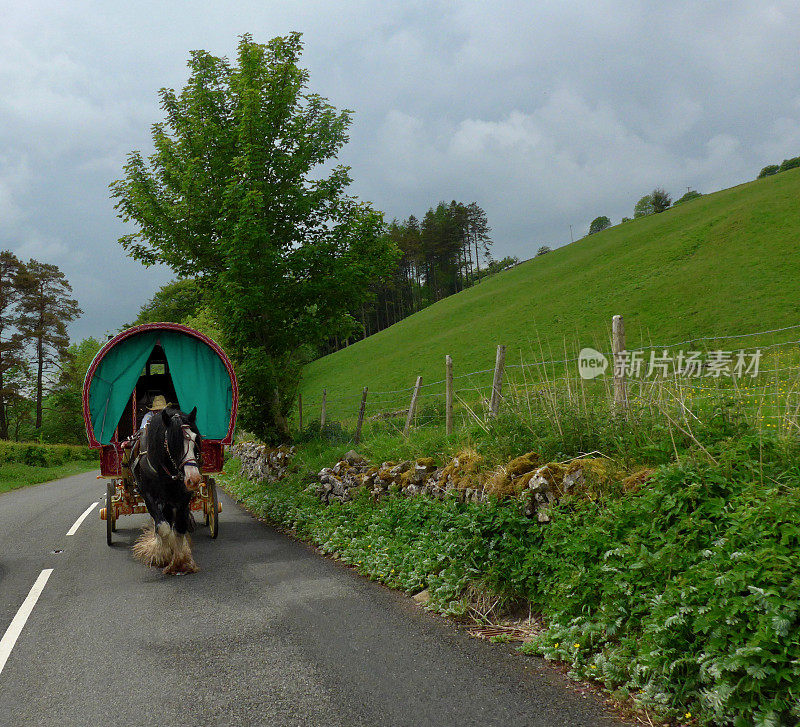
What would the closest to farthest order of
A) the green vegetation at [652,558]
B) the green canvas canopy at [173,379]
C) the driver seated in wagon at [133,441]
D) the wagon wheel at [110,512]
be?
the green vegetation at [652,558], the driver seated in wagon at [133,441], the wagon wheel at [110,512], the green canvas canopy at [173,379]

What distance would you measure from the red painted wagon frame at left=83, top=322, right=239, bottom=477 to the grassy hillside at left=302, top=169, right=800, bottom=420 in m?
16.3

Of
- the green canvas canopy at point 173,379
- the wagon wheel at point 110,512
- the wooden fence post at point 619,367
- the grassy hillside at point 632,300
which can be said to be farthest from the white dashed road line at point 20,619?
the grassy hillside at point 632,300

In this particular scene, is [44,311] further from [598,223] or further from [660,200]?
[598,223]

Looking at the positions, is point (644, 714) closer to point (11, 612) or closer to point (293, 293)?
point (11, 612)

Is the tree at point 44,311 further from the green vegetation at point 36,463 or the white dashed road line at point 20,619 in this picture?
the white dashed road line at point 20,619

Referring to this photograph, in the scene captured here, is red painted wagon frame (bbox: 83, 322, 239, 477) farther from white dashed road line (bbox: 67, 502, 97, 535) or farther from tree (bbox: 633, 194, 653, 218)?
tree (bbox: 633, 194, 653, 218)

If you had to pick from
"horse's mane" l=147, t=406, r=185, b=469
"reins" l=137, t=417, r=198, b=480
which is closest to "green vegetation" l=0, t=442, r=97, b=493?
"horse's mane" l=147, t=406, r=185, b=469

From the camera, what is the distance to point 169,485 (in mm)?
7500

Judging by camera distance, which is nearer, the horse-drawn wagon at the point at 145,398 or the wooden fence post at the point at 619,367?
the wooden fence post at the point at 619,367

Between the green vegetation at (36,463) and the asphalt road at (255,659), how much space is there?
1816 centimetres

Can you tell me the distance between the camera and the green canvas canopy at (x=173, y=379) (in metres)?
9.91

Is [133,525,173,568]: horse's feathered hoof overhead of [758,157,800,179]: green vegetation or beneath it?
beneath

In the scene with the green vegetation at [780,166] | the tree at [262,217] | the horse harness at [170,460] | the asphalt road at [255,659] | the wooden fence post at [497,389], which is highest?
the green vegetation at [780,166]

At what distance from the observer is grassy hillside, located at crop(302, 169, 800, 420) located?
3350cm
